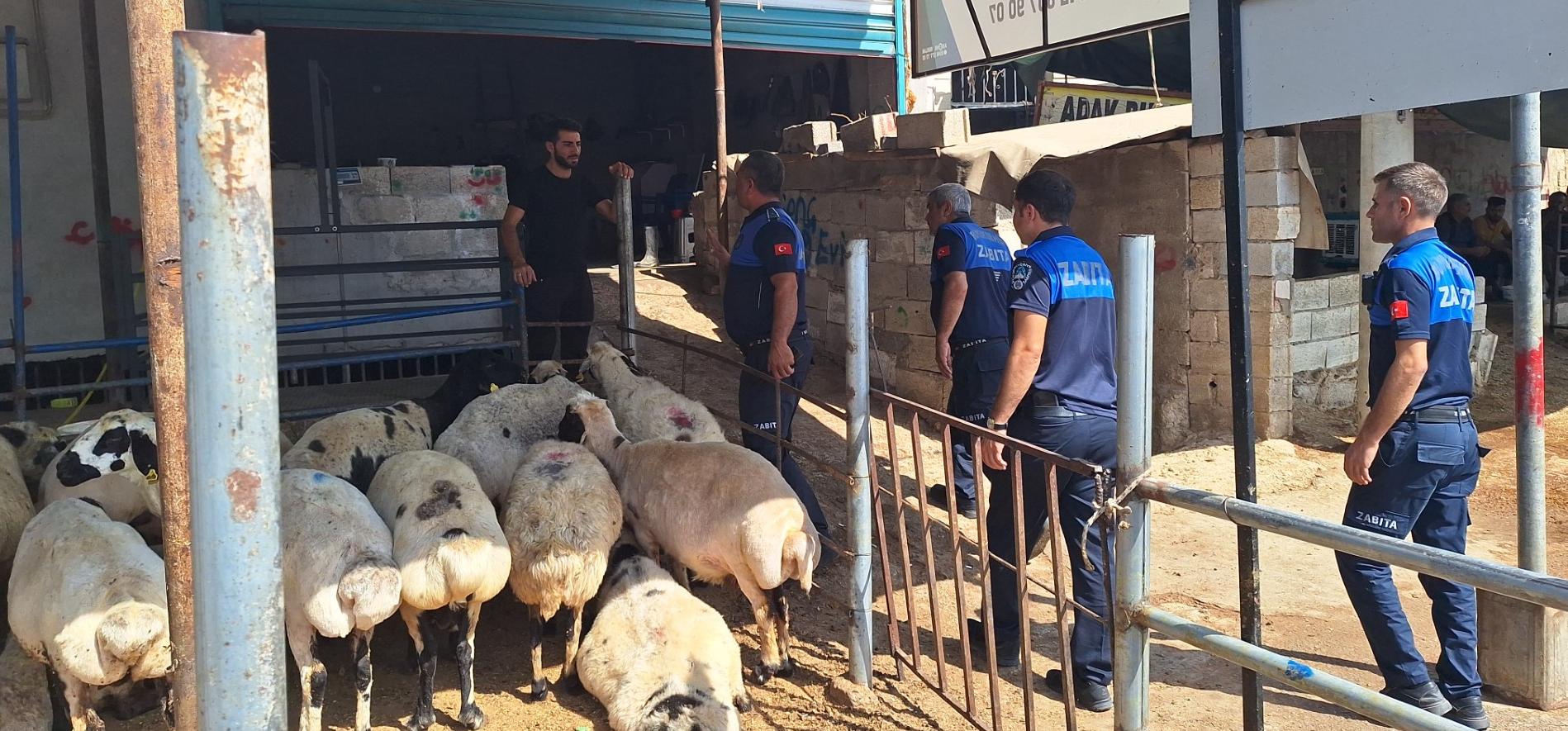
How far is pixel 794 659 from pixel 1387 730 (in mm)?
2396

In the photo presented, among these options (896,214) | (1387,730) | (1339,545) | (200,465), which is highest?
(896,214)

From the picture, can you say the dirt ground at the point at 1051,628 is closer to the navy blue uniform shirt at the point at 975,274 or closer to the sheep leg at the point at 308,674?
the sheep leg at the point at 308,674

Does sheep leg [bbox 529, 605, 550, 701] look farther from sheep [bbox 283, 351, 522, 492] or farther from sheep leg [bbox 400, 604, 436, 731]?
→ sheep [bbox 283, 351, 522, 492]

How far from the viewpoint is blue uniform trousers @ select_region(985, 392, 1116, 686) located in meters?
4.38

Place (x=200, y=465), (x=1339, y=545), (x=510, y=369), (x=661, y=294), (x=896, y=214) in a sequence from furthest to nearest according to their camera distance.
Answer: (x=661, y=294) < (x=896, y=214) < (x=510, y=369) < (x=1339, y=545) < (x=200, y=465)

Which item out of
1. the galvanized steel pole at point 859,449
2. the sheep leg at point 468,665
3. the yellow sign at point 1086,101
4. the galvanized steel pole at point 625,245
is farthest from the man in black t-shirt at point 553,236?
the yellow sign at point 1086,101

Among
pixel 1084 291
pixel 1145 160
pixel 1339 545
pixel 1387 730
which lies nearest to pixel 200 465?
pixel 1339 545

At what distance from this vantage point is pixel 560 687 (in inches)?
187

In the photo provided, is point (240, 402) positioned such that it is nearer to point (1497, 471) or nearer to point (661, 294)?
point (1497, 471)

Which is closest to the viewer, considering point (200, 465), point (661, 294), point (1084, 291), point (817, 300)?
point (200, 465)

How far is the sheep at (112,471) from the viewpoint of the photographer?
5.11 m

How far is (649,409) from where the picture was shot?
6270 mm

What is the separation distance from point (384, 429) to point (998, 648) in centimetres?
312

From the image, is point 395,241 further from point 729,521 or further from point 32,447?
point 729,521
